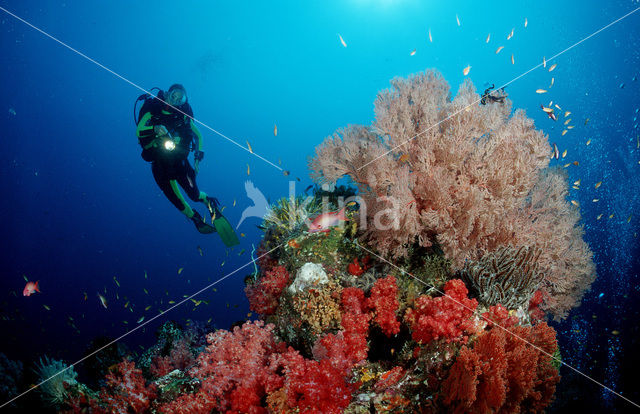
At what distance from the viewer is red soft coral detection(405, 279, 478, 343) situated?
3.16 meters

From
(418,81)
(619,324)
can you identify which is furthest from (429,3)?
(418,81)

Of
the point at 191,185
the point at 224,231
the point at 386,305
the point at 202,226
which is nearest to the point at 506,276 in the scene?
the point at 386,305

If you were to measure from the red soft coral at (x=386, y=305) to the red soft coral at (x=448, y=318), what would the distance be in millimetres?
276

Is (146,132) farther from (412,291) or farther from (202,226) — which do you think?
(412,291)

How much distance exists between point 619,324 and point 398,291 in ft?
63.6

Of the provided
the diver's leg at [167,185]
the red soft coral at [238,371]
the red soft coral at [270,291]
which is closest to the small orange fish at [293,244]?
the red soft coral at [270,291]

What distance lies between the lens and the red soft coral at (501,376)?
101 inches

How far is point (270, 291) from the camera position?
4.95 meters

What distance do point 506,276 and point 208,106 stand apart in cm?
9196

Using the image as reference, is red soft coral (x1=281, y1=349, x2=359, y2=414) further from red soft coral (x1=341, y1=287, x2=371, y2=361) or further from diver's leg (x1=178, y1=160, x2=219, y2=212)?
diver's leg (x1=178, y1=160, x2=219, y2=212)

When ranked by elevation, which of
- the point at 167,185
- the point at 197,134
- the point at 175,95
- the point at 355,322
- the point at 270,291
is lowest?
the point at 355,322

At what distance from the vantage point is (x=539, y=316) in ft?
16.3

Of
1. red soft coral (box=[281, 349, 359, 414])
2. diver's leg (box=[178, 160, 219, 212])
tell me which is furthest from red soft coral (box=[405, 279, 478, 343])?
diver's leg (box=[178, 160, 219, 212])

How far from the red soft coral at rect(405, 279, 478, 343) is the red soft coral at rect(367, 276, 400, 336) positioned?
276 millimetres
